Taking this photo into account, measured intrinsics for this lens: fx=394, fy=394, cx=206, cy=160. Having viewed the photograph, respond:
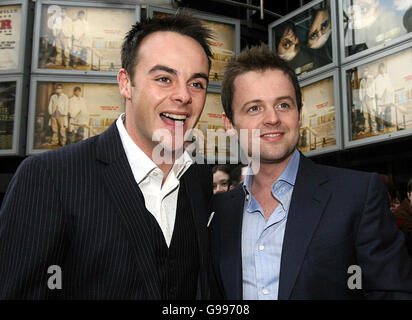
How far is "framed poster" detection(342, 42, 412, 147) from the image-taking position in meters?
3.85

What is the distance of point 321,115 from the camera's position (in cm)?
464

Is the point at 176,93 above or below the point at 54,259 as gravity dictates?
above

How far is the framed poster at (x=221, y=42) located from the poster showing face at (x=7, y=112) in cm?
190

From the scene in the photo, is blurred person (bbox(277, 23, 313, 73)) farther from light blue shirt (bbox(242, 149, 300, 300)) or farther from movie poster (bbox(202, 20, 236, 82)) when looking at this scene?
light blue shirt (bbox(242, 149, 300, 300))

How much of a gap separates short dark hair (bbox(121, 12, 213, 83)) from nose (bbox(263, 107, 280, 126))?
55 centimetres

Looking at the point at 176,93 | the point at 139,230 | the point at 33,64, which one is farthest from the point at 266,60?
the point at 33,64

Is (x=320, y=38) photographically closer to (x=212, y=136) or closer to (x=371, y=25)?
(x=371, y=25)

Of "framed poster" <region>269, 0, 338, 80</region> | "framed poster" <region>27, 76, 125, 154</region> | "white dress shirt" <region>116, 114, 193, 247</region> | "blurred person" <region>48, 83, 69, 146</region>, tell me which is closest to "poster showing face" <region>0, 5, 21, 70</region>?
"framed poster" <region>27, 76, 125, 154</region>

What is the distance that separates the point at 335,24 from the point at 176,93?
10.7 ft

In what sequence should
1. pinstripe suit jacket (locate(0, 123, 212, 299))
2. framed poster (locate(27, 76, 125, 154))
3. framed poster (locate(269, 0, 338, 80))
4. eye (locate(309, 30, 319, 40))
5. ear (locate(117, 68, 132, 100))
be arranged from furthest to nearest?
1. eye (locate(309, 30, 319, 40))
2. framed poster (locate(269, 0, 338, 80))
3. framed poster (locate(27, 76, 125, 154))
4. ear (locate(117, 68, 132, 100))
5. pinstripe suit jacket (locate(0, 123, 212, 299))

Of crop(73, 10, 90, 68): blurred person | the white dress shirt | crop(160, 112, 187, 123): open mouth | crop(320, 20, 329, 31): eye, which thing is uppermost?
crop(320, 20, 329, 31): eye

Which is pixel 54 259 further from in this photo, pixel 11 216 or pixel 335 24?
pixel 335 24

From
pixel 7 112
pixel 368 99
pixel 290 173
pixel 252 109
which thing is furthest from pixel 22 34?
pixel 368 99
